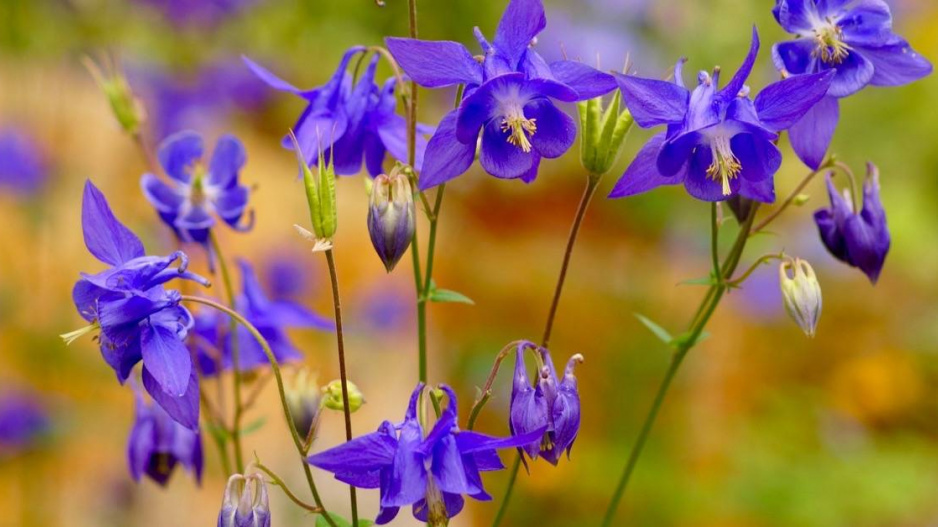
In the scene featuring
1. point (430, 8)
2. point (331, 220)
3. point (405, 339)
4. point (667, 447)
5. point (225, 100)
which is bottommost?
point (667, 447)

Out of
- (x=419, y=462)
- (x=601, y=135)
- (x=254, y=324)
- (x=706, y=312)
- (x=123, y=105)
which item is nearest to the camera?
(x=419, y=462)

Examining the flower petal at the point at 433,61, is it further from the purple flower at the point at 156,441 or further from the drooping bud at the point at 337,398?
the purple flower at the point at 156,441

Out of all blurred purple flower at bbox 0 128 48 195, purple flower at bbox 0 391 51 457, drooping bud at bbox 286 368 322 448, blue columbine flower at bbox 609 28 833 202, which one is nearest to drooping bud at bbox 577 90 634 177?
blue columbine flower at bbox 609 28 833 202

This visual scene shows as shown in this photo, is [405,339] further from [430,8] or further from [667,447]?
[430,8]

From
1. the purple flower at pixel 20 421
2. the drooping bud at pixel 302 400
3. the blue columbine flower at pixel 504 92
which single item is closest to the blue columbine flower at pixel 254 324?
the drooping bud at pixel 302 400

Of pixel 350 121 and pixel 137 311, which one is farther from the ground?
pixel 350 121

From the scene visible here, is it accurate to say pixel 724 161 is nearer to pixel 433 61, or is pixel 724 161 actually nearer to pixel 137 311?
pixel 433 61

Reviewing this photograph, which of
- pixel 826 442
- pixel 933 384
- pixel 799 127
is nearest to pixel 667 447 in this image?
pixel 826 442

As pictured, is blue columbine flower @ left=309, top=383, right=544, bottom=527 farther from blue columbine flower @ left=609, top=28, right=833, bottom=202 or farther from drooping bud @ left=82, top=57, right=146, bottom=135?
drooping bud @ left=82, top=57, right=146, bottom=135

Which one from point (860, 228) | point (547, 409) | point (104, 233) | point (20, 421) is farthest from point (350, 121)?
point (20, 421)
